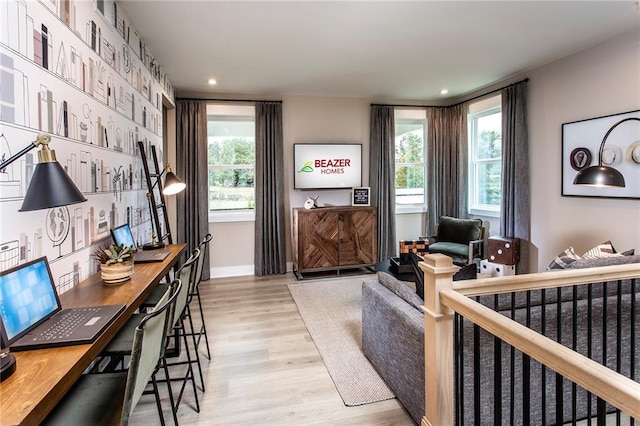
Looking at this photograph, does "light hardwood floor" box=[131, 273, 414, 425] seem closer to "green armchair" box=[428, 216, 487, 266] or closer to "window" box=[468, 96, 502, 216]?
"green armchair" box=[428, 216, 487, 266]

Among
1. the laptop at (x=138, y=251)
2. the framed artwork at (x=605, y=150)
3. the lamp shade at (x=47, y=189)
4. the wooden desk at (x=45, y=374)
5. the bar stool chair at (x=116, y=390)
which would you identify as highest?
the framed artwork at (x=605, y=150)

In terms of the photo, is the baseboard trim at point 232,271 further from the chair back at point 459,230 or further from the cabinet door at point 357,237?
the chair back at point 459,230

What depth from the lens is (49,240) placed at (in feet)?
5.33

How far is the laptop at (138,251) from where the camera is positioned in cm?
232

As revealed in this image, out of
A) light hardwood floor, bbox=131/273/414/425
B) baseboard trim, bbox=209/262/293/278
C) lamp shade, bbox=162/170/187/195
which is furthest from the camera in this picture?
baseboard trim, bbox=209/262/293/278

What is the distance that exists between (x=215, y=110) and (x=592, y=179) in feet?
14.9

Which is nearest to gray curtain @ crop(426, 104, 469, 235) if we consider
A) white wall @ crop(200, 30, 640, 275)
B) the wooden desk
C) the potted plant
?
white wall @ crop(200, 30, 640, 275)

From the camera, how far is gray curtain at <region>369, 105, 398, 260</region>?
18.1 ft

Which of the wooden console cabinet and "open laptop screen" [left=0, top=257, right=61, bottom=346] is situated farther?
the wooden console cabinet

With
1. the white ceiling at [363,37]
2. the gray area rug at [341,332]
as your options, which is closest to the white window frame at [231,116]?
the white ceiling at [363,37]

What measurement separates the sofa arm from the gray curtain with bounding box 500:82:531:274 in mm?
2705

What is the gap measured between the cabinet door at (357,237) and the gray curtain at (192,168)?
2.02 m

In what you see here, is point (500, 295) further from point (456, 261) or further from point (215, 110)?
point (215, 110)

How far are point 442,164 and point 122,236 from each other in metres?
4.87
